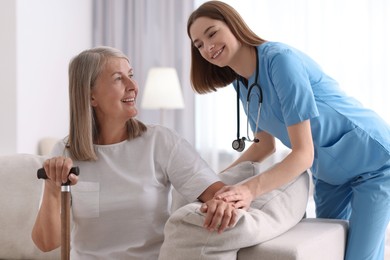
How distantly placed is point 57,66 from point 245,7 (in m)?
1.57

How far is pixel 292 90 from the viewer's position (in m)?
1.91

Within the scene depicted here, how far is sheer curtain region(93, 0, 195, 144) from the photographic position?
558 cm

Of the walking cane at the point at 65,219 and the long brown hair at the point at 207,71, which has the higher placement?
the long brown hair at the point at 207,71

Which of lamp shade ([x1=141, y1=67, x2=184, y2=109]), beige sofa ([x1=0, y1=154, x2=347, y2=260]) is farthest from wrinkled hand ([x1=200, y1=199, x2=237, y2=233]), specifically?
lamp shade ([x1=141, y1=67, x2=184, y2=109])

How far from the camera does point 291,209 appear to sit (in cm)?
193

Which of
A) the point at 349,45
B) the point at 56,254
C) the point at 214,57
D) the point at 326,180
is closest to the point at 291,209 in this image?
the point at 326,180

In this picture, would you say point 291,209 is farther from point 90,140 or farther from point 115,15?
point 115,15

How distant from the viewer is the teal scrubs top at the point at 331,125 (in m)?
2.04

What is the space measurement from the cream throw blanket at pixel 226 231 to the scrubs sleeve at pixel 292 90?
24 centimetres

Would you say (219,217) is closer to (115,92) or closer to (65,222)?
(65,222)

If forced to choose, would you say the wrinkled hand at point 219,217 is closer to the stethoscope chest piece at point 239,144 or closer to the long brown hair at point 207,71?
the stethoscope chest piece at point 239,144

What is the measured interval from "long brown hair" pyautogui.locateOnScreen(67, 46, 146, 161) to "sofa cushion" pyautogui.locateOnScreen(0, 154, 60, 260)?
0.45m

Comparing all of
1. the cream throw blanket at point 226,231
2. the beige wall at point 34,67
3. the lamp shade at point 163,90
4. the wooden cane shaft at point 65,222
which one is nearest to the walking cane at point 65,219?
the wooden cane shaft at point 65,222

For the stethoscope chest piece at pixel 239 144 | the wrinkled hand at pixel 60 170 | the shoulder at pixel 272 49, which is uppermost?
the shoulder at pixel 272 49
